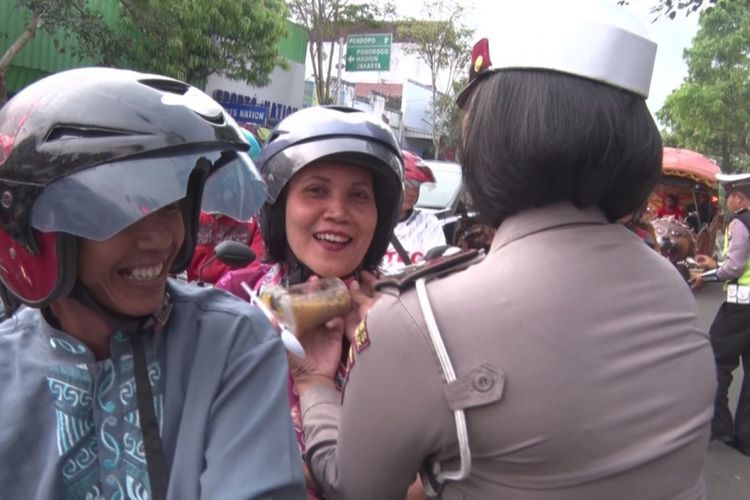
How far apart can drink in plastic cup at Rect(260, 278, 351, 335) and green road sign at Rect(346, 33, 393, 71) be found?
20.6 metres

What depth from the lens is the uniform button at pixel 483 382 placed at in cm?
108

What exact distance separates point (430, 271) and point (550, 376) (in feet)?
0.91

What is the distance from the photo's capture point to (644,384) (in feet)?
3.69

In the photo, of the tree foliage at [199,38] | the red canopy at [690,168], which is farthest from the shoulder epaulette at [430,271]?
the red canopy at [690,168]

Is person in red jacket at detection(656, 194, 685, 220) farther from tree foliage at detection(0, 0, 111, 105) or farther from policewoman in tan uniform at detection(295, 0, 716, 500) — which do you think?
→ policewoman in tan uniform at detection(295, 0, 716, 500)

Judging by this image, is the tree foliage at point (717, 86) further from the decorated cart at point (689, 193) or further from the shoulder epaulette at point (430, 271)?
the shoulder epaulette at point (430, 271)

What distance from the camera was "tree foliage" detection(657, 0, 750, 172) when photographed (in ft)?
70.3

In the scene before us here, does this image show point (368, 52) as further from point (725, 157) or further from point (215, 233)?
point (215, 233)

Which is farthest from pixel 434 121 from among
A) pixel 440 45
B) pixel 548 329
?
pixel 548 329

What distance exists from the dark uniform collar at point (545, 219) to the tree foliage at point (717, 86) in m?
22.3

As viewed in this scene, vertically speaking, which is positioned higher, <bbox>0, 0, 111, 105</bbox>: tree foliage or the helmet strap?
<bbox>0, 0, 111, 105</bbox>: tree foliage

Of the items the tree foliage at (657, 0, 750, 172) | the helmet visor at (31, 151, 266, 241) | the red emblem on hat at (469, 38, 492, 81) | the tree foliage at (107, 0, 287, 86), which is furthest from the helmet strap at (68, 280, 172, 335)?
the tree foliage at (657, 0, 750, 172)

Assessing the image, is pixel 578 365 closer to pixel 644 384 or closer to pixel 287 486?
pixel 644 384

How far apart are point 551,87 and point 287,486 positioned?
2.65 feet
